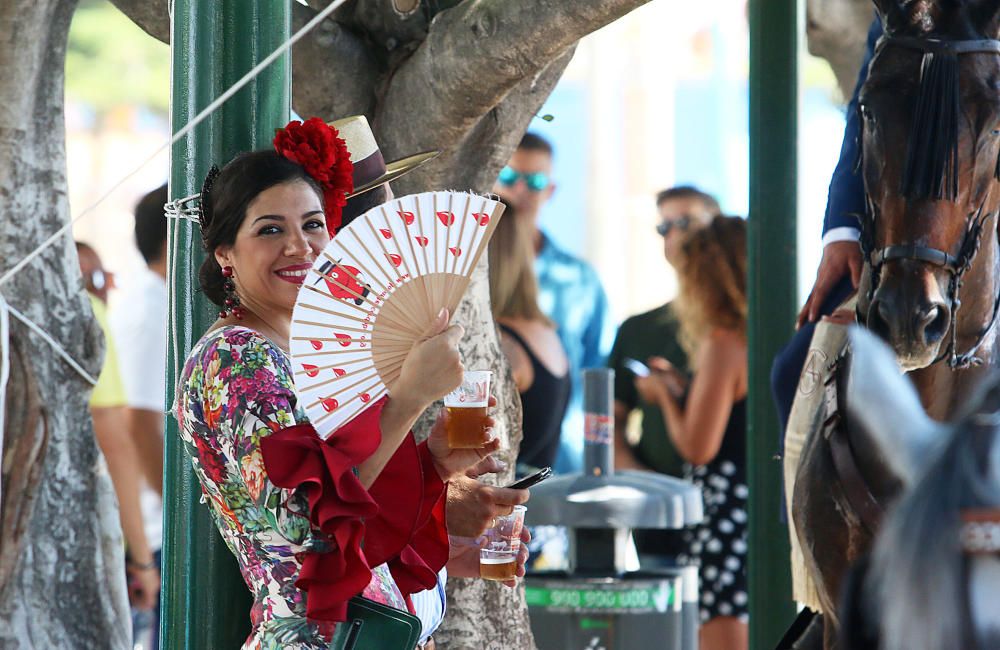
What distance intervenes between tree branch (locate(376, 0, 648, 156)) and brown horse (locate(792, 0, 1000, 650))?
25.8 inches

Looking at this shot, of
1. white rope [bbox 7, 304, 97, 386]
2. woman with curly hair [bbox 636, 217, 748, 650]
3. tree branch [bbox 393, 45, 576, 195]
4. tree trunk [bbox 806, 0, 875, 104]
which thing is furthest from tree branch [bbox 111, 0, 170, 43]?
tree trunk [bbox 806, 0, 875, 104]

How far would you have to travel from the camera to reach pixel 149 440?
671 cm

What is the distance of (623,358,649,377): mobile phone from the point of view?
6867 millimetres

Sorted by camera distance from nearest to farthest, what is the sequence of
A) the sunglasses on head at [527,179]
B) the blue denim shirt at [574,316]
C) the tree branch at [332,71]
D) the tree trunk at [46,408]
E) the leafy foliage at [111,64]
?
the tree branch at [332,71]
the tree trunk at [46,408]
the sunglasses on head at [527,179]
the blue denim shirt at [574,316]
the leafy foliage at [111,64]

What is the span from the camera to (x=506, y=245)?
6.65 m

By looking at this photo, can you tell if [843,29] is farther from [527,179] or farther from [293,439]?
[293,439]

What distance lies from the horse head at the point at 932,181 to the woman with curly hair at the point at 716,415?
2.84 metres

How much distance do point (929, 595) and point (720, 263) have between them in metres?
5.12

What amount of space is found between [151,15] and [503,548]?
2.20 meters

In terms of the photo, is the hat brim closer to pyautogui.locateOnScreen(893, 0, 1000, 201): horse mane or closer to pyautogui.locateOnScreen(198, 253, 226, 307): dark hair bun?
pyautogui.locateOnScreen(198, 253, 226, 307): dark hair bun

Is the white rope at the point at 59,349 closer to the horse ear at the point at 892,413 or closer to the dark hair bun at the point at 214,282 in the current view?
the dark hair bun at the point at 214,282

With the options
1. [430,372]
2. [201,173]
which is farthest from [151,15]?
[430,372]

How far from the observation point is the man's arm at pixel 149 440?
21.9ft

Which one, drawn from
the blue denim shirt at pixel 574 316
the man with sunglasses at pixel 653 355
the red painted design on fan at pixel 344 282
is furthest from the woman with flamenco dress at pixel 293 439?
the blue denim shirt at pixel 574 316
